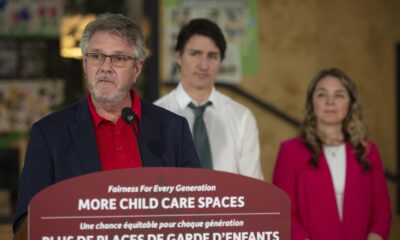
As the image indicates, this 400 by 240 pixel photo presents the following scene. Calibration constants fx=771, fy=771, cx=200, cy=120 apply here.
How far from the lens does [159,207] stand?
198 centimetres

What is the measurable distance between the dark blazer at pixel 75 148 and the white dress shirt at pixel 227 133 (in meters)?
0.87

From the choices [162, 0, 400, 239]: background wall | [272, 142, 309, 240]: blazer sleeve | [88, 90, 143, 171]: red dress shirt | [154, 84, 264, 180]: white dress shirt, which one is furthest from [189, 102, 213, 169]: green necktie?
[162, 0, 400, 239]: background wall

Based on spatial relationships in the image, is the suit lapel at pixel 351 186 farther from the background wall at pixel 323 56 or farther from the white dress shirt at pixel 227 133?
the background wall at pixel 323 56

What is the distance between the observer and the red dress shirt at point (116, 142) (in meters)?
2.39

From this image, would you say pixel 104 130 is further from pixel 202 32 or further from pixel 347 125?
pixel 347 125

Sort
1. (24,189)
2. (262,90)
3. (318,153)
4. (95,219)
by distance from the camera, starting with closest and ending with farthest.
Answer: (95,219)
(24,189)
(318,153)
(262,90)

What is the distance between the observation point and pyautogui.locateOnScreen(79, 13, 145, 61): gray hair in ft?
7.87

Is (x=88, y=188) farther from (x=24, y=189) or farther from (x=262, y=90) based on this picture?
(x=262, y=90)

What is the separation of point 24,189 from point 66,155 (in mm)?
165

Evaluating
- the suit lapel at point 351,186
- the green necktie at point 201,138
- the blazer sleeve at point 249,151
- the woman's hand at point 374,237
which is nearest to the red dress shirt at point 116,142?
the green necktie at point 201,138

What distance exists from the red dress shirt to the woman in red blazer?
4.05 feet

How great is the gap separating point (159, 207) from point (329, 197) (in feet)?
5.36

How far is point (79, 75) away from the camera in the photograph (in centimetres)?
584

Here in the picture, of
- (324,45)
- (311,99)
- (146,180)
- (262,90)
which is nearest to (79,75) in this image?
(262,90)
